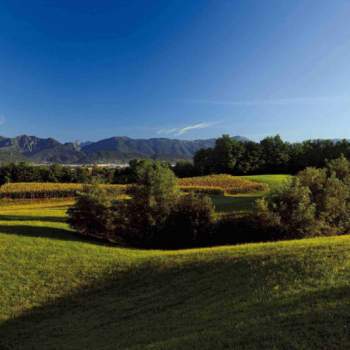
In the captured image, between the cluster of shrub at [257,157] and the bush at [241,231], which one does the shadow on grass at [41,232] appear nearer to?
the bush at [241,231]

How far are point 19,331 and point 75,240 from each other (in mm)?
9249

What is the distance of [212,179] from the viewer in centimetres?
5769

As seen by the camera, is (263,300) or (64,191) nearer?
(263,300)

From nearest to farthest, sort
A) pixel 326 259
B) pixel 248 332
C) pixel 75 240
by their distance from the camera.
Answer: pixel 248 332 → pixel 326 259 → pixel 75 240

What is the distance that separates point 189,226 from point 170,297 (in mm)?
12516

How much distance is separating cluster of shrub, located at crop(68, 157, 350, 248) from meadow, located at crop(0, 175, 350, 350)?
376cm

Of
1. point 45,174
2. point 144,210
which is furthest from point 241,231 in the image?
point 45,174

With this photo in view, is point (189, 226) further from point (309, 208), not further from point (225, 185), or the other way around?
point (225, 185)

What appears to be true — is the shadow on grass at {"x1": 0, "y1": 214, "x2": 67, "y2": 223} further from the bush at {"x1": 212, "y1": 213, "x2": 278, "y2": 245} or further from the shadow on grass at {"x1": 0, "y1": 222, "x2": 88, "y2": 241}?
the bush at {"x1": 212, "y1": 213, "x2": 278, "y2": 245}

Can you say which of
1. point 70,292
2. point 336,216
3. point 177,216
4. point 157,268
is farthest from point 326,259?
point 336,216

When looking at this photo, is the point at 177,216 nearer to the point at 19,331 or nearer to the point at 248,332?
the point at 19,331

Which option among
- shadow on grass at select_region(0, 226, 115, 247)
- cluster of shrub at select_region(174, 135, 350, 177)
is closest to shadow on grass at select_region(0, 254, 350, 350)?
shadow on grass at select_region(0, 226, 115, 247)

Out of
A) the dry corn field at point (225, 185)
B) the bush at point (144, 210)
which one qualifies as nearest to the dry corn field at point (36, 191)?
the dry corn field at point (225, 185)

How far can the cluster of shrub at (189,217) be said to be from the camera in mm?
22922
